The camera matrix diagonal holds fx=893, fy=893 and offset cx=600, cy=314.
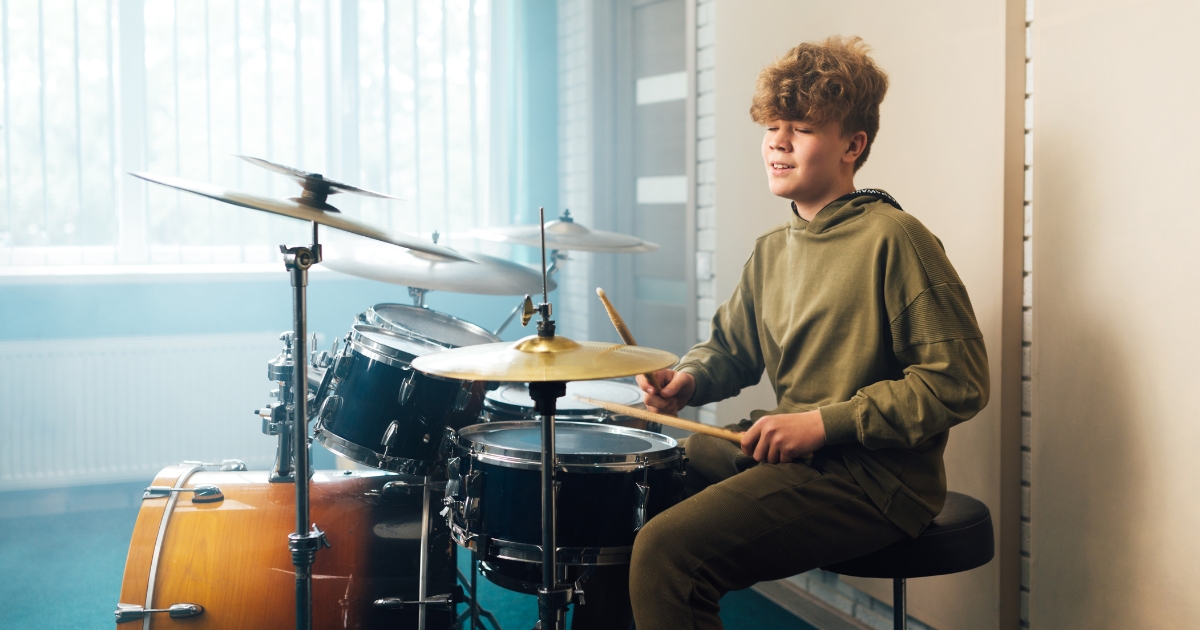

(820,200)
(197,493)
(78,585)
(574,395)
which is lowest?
(78,585)

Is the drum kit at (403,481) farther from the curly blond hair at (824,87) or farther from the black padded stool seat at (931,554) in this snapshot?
the curly blond hair at (824,87)

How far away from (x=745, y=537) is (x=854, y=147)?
→ 70 centimetres

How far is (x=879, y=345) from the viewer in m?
1.43

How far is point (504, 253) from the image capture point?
13.4 feet

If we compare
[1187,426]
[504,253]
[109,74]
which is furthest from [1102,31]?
[109,74]

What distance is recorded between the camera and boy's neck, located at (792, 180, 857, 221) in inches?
61.4

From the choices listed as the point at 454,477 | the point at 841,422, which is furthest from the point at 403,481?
the point at 841,422

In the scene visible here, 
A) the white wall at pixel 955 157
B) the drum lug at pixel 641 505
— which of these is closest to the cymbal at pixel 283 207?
the drum lug at pixel 641 505

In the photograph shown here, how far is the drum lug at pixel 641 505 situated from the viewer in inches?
59.2

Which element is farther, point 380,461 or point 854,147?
point 380,461

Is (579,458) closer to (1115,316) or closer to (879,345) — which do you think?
(879,345)

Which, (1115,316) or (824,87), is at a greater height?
(824,87)

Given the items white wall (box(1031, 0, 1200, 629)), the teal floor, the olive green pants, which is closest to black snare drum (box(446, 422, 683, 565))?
the olive green pants

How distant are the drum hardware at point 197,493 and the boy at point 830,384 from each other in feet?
3.37
